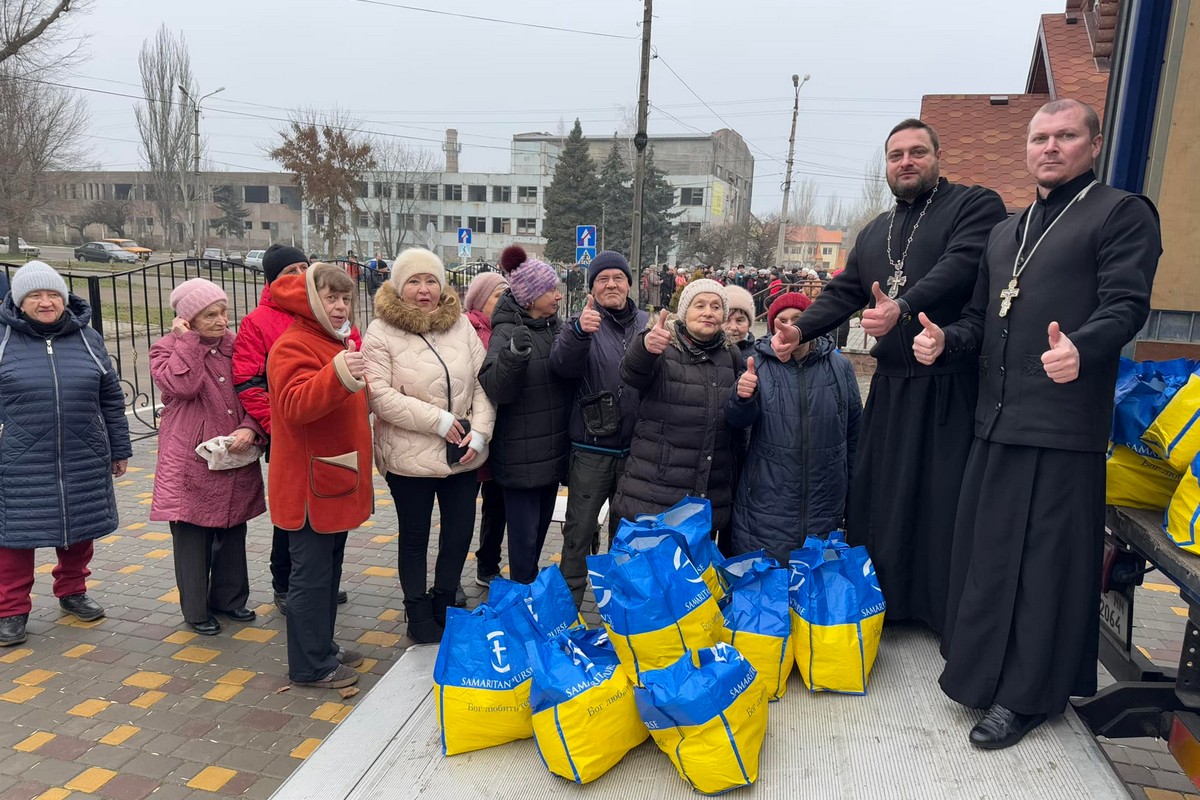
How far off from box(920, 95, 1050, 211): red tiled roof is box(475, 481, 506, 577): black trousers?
9.03 metres

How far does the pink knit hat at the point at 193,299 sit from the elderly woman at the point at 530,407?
4.86ft

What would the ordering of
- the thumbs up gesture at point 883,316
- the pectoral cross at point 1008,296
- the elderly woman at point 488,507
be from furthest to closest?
the elderly woman at point 488,507, the thumbs up gesture at point 883,316, the pectoral cross at point 1008,296

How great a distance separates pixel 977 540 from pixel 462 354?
96.7 inches

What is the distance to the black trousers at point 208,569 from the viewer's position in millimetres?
4219

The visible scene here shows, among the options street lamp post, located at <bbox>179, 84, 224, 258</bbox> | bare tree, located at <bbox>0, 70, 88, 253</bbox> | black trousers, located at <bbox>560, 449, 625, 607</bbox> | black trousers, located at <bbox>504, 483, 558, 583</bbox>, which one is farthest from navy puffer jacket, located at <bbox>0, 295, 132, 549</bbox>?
street lamp post, located at <bbox>179, 84, 224, 258</bbox>

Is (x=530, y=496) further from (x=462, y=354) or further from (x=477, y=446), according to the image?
(x=462, y=354)

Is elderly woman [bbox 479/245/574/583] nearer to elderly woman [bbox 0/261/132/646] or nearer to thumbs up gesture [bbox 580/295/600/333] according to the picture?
thumbs up gesture [bbox 580/295/600/333]

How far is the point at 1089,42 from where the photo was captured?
35.0ft

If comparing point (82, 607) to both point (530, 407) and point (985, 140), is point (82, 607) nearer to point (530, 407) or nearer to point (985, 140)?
point (530, 407)

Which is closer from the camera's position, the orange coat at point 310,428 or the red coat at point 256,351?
the orange coat at point 310,428

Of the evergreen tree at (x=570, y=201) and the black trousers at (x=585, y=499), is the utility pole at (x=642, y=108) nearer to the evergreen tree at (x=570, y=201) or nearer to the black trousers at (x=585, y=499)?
the black trousers at (x=585, y=499)

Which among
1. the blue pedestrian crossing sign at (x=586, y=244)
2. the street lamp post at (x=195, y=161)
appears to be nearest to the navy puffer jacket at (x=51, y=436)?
the blue pedestrian crossing sign at (x=586, y=244)

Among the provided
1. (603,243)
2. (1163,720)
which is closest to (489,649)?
(1163,720)

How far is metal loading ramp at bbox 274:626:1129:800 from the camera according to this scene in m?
2.28
